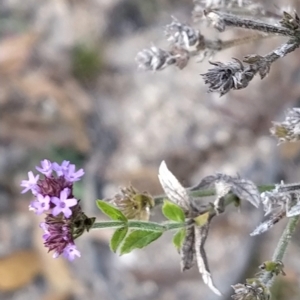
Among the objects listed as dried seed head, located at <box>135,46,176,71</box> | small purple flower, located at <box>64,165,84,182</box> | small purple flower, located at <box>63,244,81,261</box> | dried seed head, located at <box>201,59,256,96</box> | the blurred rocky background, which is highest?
dried seed head, located at <box>201,59,256,96</box>

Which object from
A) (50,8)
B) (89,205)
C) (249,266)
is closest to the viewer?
(249,266)

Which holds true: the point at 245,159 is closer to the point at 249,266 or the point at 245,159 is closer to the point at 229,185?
the point at 249,266

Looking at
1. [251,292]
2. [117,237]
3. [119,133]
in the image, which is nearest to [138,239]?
[117,237]

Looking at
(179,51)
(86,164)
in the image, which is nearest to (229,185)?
(179,51)

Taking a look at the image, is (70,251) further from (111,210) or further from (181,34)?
(181,34)

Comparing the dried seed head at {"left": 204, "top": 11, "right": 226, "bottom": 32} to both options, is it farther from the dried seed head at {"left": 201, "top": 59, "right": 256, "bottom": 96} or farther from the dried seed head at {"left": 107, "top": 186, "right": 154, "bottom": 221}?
the dried seed head at {"left": 107, "top": 186, "right": 154, "bottom": 221}

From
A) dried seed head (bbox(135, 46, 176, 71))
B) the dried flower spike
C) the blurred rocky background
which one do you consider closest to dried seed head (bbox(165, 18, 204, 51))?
dried seed head (bbox(135, 46, 176, 71))
